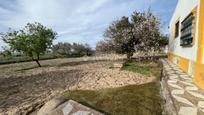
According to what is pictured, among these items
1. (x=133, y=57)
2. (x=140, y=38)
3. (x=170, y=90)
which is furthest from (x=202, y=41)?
(x=133, y=57)

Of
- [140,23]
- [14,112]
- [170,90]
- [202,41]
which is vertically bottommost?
[14,112]

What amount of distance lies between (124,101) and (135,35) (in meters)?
9.32

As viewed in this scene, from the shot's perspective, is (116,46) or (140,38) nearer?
(140,38)

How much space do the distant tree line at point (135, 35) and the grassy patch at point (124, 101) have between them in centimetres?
783

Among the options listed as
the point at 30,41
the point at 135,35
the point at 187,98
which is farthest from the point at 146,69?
the point at 30,41

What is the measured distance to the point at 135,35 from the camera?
41.5 feet

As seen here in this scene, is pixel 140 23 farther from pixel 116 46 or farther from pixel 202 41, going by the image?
pixel 202 41

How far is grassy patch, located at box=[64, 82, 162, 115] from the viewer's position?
3461 mm

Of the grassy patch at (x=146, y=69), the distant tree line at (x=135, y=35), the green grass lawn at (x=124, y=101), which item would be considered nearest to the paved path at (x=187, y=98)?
the green grass lawn at (x=124, y=101)

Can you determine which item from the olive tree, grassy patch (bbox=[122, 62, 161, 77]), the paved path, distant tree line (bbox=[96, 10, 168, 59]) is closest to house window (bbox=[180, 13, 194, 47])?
the paved path

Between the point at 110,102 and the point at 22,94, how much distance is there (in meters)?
3.31

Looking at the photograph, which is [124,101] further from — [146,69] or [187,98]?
[146,69]

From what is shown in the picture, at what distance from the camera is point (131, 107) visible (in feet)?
12.0

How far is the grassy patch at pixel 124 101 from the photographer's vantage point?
11.4 ft
